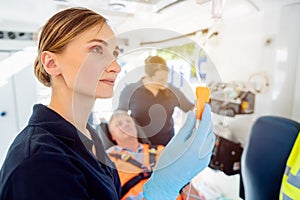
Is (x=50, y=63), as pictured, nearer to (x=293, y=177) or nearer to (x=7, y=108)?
(x=293, y=177)

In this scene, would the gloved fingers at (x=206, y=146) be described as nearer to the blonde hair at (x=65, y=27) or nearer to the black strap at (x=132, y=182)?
the blonde hair at (x=65, y=27)

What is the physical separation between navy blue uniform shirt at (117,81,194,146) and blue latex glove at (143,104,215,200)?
0.08m

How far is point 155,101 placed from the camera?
876mm

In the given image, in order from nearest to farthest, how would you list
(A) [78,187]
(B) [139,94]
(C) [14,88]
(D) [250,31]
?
(A) [78,187]
(B) [139,94]
(C) [14,88]
(D) [250,31]

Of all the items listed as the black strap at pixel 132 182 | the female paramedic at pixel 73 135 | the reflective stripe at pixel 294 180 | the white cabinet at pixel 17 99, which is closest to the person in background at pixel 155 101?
the female paramedic at pixel 73 135

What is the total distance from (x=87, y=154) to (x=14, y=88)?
1524mm

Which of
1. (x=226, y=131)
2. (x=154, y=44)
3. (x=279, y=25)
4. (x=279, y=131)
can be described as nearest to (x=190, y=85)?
(x=154, y=44)

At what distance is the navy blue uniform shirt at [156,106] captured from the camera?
768 millimetres

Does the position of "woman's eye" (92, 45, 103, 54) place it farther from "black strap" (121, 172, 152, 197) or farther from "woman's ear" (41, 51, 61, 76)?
"black strap" (121, 172, 152, 197)

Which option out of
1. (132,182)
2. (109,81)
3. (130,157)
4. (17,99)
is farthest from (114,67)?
(17,99)

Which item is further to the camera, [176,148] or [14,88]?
[14,88]

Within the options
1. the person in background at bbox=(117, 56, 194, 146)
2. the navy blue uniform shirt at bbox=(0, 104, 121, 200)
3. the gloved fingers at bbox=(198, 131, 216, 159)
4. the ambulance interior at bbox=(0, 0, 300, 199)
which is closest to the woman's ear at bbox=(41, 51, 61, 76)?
the navy blue uniform shirt at bbox=(0, 104, 121, 200)

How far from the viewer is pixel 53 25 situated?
1.84 ft

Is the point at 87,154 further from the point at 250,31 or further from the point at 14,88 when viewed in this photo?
the point at 250,31
